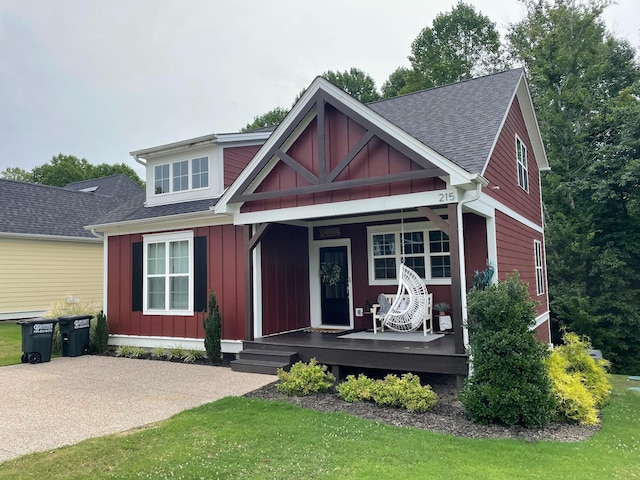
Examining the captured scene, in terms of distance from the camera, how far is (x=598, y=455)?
15.1 feet

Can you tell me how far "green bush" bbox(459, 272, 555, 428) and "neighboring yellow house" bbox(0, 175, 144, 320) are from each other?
1283 cm

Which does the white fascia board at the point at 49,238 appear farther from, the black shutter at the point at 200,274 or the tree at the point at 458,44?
the tree at the point at 458,44

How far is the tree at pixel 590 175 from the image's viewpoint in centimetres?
1548

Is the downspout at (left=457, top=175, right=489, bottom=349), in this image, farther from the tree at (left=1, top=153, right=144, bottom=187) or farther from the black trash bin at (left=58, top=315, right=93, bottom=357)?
the tree at (left=1, top=153, right=144, bottom=187)

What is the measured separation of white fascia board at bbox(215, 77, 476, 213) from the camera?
6582 mm

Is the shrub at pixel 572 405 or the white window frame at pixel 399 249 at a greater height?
the white window frame at pixel 399 249

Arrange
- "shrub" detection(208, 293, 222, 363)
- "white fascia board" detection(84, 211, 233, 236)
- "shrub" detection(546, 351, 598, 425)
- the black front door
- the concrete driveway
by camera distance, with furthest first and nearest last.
A: the black front door < "white fascia board" detection(84, 211, 233, 236) < "shrub" detection(208, 293, 222, 363) < "shrub" detection(546, 351, 598, 425) < the concrete driveway

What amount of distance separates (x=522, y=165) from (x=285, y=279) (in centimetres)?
670

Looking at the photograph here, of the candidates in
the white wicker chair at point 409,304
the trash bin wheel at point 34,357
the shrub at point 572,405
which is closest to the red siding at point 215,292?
the trash bin wheel at point 34,357

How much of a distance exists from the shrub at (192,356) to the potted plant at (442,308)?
500 cm

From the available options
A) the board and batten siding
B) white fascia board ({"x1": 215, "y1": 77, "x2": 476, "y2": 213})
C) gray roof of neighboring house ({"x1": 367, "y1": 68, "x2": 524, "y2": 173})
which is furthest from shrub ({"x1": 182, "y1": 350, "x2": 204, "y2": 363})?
the board and batten siding

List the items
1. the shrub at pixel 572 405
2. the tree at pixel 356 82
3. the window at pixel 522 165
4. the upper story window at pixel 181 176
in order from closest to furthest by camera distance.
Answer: the shrub at pixel 572 405 → the upper story window at pixel 181 176 → the window at pixel 522 165 → the tree at pixel 356 82

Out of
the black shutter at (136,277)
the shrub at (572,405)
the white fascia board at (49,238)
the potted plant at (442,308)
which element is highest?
the white fascia board at (49,238)

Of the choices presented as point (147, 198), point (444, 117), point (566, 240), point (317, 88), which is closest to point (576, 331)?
point (566, 240)
